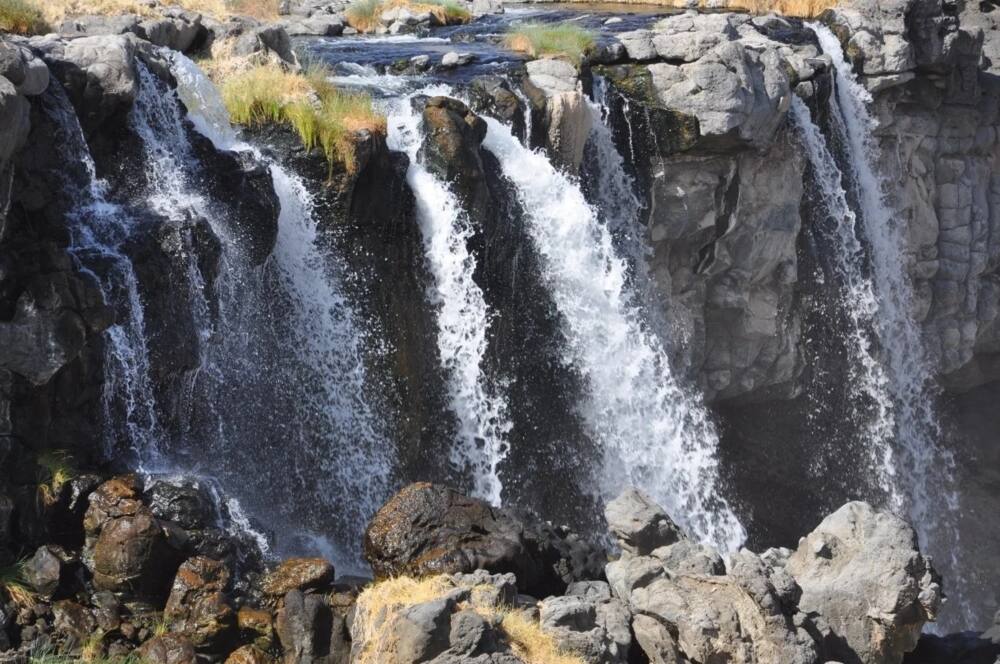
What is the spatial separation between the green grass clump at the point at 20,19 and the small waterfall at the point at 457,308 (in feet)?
18.6

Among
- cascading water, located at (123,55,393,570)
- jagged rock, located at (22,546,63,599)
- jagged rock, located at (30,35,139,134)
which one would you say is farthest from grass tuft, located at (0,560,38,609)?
jagged rock, located at (30,35,139,134)

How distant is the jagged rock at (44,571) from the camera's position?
462 inches

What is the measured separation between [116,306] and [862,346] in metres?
15.6

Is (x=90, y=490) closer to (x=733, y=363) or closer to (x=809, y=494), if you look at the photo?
(x=733, y=363)

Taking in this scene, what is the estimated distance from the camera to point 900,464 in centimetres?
2441

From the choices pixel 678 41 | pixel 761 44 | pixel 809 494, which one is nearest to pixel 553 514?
pixel 809 494

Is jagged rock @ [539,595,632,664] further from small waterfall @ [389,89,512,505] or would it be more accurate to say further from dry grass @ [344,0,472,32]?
dry grass @ [344,0,472,32]

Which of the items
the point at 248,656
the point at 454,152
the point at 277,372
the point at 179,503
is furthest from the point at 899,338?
the point at 248,656

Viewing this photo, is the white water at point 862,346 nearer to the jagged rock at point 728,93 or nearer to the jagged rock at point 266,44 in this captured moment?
the jagged rock at point 728,93

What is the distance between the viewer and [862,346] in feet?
78.4

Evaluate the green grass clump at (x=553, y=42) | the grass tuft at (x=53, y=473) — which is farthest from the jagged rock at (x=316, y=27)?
the grass tuft at (x=53, y=473)

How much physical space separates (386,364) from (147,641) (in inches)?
249

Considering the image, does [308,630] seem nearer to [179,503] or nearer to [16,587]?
[179,503]

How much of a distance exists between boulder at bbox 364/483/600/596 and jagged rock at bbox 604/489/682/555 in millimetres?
585
